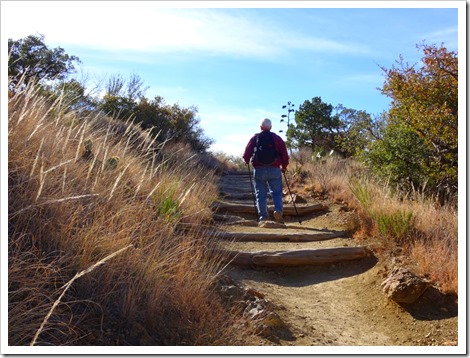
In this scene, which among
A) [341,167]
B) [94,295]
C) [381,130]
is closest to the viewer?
[94,295]

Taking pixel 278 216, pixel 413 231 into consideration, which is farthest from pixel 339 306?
pixel 278 216

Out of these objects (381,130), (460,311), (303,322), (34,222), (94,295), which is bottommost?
(303,322)

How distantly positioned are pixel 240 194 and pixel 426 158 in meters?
4.75

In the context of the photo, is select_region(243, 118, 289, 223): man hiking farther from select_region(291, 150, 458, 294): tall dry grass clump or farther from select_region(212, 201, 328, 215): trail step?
select_region(291, 150, 458, 294): tall dry grass clump

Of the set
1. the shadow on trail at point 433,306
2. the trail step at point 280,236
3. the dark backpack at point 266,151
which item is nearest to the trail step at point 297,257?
the trail step at point 280,236

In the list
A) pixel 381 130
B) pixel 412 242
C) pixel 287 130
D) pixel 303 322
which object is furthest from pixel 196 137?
pixel 303 322

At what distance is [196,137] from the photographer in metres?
21.8

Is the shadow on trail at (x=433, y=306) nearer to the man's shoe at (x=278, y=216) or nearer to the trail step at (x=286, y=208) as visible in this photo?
the man's shoe at (x=278, y=216)

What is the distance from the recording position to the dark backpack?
30.1 ft

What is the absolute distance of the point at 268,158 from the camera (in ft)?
30.1

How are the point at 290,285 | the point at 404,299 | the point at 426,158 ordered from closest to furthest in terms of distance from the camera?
the point at 404,299
the point at 290,285
the point at 426,158

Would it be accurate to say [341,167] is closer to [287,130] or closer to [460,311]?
[287,130]

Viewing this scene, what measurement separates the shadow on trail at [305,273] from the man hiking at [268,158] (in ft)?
8.52

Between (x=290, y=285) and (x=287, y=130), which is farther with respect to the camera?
(x=287, y=130)
